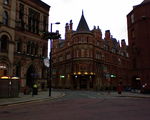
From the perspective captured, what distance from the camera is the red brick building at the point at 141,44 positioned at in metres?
36.2

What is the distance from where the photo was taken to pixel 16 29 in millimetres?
33656

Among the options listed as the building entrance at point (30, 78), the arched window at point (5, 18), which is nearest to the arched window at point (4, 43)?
the arched window at point (5, 18)

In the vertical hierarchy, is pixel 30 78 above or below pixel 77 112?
above

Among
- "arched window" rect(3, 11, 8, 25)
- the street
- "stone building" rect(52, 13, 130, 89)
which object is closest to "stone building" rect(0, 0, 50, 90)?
"arched window" rect(3, 11, 8, 25)

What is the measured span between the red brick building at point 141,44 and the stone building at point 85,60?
53.0ft

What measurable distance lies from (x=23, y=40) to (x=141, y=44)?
22.7m

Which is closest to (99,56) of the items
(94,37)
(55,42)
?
(94,37)

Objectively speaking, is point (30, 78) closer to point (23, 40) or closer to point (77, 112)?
point (23, 40)

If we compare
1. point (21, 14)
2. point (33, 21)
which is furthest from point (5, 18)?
point (33, 21)

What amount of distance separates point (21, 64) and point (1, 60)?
4690 mm

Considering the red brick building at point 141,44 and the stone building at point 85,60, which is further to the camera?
the stone building at point 85,60

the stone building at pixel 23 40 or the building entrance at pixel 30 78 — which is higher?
the stone building at pixel 23 40

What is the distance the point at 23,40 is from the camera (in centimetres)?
3512

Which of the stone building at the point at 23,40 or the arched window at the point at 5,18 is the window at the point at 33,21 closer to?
the stone building at the point at 23,40
